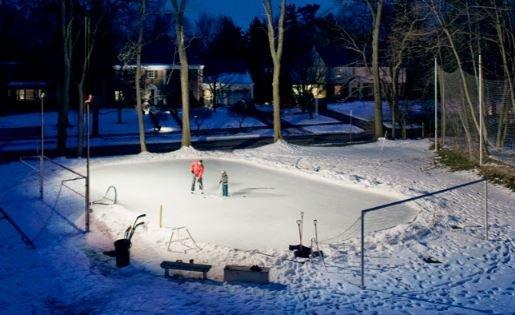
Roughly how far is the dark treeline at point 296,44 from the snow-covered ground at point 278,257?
8049 millimetres

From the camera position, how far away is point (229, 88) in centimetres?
6438

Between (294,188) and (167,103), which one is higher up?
(167,103)

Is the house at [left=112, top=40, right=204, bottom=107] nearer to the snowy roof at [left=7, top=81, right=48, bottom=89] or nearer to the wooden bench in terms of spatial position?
the snowy roof at [left=7, top=81, right=48, bottom=89]

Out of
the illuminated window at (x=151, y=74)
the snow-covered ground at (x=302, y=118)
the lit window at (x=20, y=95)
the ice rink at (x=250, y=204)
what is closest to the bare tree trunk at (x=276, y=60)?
the ice rink at (x=250, y=204)

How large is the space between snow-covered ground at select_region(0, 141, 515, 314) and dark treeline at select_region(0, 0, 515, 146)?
8049 mm

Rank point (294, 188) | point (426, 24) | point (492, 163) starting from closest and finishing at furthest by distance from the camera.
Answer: point (294, 188), point (492, 163), point (426, 24)

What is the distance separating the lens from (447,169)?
24516mm

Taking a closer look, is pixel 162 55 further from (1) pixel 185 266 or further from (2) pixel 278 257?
(1) pixel 185 266

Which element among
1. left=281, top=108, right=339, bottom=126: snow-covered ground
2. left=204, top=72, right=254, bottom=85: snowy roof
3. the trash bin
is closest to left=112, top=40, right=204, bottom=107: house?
left=204, top=72, right=254, bottom=85: snowy roof

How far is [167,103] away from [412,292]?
51117 mm

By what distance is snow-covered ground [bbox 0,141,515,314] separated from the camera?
10.9 m

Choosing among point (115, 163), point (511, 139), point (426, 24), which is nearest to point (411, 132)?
point (426, 24)

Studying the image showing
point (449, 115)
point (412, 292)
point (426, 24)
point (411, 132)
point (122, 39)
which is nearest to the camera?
point (412, 292)

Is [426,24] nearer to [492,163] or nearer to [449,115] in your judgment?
[449,115]
